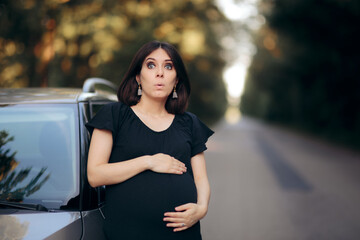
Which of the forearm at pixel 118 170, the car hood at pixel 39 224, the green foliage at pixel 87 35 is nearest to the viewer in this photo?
the car hood at pixel 39 224

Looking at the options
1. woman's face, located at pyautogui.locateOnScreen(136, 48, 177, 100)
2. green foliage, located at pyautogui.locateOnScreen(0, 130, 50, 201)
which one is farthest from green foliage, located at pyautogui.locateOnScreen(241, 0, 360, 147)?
green foliage, located at pyautogui.locateOnScreen(0, 130, 50, 201)

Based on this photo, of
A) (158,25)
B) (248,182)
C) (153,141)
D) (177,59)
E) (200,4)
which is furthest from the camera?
(200,4)

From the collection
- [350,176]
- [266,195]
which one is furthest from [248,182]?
[350,176]

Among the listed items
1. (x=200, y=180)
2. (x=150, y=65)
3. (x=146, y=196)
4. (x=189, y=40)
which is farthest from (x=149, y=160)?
(x=189, y=40)

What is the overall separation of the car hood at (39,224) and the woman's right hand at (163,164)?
48cm

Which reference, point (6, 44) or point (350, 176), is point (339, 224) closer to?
point (350, 176)

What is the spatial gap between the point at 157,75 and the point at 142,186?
0.61 meters

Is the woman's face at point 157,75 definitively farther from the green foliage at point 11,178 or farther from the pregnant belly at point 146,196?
the green foliage at point 11,178

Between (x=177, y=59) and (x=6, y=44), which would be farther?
(x=6, y=44)

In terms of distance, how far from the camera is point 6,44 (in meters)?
7.72

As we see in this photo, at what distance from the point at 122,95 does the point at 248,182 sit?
6.99 meters

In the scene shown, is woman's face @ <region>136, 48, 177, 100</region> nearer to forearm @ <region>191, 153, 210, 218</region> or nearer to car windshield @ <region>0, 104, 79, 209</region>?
forearm @ <region>191, 153, 210, 218</region>

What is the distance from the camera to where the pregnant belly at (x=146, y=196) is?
202 cm

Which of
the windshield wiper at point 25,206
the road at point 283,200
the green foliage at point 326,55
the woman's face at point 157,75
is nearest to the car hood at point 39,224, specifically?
the windshield wiper at point 25,206
